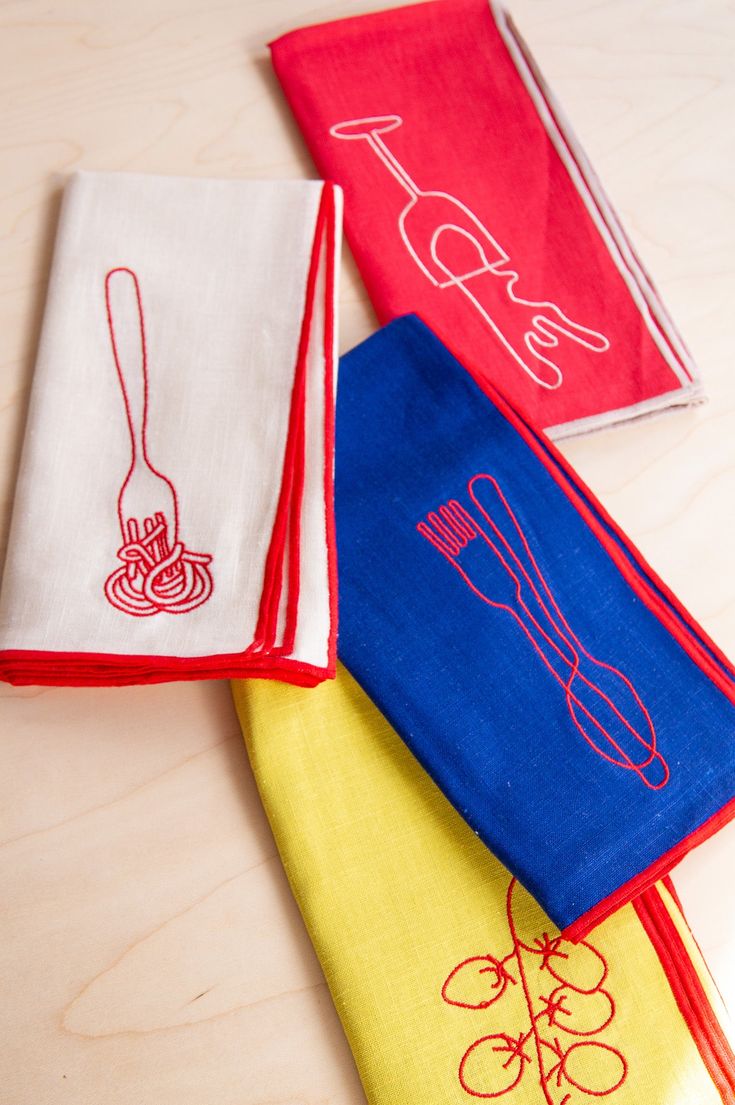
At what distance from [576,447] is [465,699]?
0.28 metres

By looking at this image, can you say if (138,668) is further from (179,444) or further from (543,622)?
(543,622)

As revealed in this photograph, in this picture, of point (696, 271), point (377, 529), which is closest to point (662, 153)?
point (696, 271)

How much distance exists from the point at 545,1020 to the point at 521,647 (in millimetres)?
257

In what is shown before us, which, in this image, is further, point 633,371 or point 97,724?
point 633,371

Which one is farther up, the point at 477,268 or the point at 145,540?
the point at 477,268

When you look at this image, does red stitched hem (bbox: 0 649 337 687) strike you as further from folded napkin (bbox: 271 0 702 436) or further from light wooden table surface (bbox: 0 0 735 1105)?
folded napkin (bbox: 271 0 702 436)

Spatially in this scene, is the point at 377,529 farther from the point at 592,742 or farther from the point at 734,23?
the point at 734,23

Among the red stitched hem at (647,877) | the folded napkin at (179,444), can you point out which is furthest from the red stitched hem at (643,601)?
the folded napkin at (179,444)

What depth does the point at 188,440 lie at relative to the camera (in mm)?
776

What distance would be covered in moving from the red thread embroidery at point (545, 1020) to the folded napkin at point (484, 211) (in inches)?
17.1

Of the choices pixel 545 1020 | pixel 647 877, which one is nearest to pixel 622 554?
pixel 647 877

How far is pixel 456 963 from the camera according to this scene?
660 millimetres

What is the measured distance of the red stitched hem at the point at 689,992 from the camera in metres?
0.64

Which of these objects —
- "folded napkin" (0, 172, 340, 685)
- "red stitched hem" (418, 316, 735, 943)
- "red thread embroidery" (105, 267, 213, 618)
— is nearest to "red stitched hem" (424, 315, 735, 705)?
"red stitched hem" (418, 316, 735, 943)
